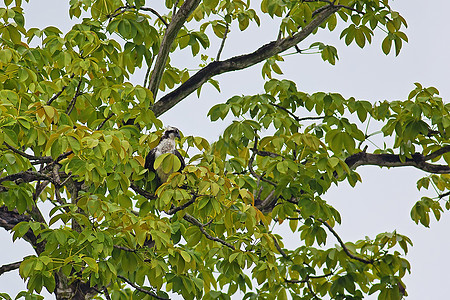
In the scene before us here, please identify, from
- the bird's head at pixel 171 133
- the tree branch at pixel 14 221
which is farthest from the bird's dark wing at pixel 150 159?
the tree branch at pixel 14 221

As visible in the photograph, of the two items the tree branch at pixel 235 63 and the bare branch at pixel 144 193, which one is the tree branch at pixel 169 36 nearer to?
the tree branch at pixel 235 63

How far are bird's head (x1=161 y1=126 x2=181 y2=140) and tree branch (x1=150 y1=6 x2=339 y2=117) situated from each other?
835 mm

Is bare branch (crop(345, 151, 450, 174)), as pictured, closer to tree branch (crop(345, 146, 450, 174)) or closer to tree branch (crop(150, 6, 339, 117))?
tree branch (crop(345, 146, 450, 174))

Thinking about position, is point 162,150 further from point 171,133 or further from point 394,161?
point 394,161

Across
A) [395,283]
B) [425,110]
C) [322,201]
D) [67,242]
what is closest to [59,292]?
[67,242]

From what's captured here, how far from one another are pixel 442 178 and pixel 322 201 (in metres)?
2.21

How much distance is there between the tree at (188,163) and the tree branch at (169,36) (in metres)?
0.02

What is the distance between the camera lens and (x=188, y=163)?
539 cm

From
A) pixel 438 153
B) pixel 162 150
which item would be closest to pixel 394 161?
pixel 438 153

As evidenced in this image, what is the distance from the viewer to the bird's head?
649cm

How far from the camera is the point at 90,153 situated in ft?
16.2

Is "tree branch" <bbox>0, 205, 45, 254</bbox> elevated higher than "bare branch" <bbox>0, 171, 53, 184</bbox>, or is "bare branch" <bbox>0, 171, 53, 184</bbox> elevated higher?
"tree branch" <bbox>0, 205, 45, 254</bbox>

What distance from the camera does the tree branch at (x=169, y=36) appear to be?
22.0 feet

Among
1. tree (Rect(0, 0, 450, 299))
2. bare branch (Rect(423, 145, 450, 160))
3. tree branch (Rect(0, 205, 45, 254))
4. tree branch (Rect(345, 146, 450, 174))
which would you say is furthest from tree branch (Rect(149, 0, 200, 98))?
bare branch (Rect(423, 145, 450, 160))
